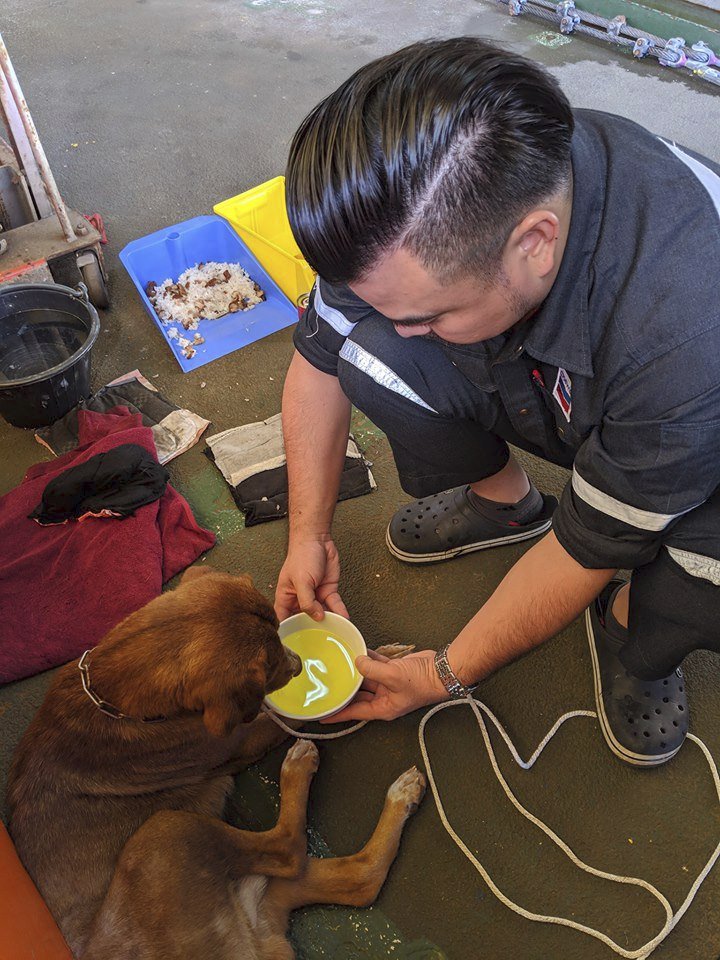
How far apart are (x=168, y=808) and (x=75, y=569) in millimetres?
974

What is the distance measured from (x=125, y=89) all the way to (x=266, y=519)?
12.7 ft

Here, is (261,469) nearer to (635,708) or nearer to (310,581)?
(310,581)

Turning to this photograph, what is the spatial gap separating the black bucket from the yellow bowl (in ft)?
4.63

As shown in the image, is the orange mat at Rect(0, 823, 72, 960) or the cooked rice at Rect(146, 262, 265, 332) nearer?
the orange mat at Rect(0, 823, 72, 960)

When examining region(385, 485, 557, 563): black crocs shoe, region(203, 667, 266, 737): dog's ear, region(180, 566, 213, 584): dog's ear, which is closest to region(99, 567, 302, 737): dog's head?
region(203, 667, 266, 737): dog's ear

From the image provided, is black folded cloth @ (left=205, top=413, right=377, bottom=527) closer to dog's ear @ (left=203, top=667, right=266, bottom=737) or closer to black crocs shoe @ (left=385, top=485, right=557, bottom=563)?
black crocs shoe @ (left=385, top=485, right=557, bottom=563)

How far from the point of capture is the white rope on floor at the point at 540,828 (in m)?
1.85

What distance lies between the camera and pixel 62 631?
239 cm

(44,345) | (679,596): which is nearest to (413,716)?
(679,596)

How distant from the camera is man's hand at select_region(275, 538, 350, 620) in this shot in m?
2.07

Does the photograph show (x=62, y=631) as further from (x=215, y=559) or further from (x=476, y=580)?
(x=476, y=580)

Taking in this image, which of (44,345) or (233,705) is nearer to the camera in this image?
(233,705)

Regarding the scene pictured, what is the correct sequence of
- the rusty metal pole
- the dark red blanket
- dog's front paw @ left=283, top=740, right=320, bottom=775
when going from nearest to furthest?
1. dog's front paw @ left=283, top=740, right=320, bottom=775
2. the dark red blanket
3. the rusty metal pole

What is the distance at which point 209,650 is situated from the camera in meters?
1.70
